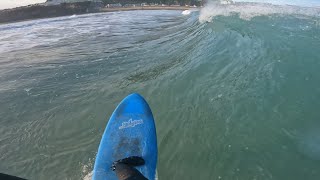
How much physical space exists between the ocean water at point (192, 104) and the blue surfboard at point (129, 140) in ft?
1.12

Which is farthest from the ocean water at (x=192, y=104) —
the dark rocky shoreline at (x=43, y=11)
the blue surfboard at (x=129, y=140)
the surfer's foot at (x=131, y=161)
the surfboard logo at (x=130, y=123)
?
the dark rocky shoreline at (x=43, y=11)

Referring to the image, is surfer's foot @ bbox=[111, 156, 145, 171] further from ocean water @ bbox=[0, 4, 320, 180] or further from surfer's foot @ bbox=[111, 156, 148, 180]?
ocean water @ bbox=[0, 4, 320, 180]

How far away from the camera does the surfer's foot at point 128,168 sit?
471 centimetres

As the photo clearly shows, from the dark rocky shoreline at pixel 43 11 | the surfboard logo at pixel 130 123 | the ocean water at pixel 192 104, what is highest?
the surfboard logo at pixel 130 123

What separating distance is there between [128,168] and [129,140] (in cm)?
128

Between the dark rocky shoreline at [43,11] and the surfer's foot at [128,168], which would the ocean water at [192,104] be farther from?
the dark rocky shoreline at [43,11]

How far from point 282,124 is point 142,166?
3605 mm

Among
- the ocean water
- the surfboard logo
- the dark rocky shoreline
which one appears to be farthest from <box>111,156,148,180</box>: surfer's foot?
the dark rocky shoreline

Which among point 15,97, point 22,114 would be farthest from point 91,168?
point 15,97

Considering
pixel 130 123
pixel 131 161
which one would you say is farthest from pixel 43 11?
pixel 131 161

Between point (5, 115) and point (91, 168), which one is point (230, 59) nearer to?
point (91, 168)

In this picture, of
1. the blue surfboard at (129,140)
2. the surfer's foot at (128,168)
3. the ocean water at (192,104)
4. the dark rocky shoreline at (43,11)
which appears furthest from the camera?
the dark rocky shoreline at (43,11)

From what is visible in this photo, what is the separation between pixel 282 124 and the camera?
7.34 meters

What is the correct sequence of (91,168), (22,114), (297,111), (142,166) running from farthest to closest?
(22,114), (297,111), (91,168), (142,166)
